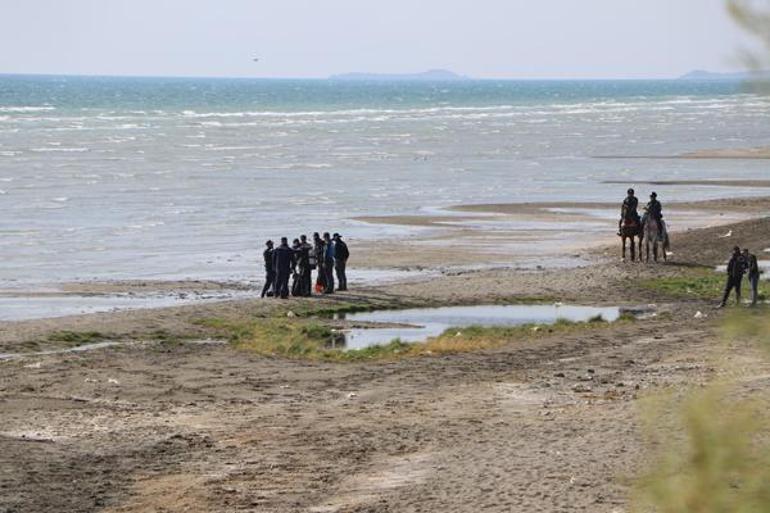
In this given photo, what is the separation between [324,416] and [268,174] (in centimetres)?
5131

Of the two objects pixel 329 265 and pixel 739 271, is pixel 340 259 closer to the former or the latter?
pixel 329 265

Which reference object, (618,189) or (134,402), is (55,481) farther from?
(618,189)

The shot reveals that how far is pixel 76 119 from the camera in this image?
433 ft

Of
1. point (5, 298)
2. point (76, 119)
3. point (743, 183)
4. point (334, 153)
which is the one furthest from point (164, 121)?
point (5, 298)

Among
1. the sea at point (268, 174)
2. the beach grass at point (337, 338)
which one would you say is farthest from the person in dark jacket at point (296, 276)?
the sea at point (268, 174)

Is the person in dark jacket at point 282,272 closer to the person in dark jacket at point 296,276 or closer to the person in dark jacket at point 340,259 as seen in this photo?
the person in dark jacket at point 296,276

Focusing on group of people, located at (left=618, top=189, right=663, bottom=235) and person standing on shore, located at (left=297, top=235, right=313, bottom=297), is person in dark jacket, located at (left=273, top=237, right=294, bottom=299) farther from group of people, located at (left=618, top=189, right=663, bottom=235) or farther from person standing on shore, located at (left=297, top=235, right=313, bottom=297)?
group of people, located at (left=618, top=189, right=663, bottom=235)

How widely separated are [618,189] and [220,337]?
3629cm

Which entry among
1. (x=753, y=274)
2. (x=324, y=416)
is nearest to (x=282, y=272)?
(x=753, y=274)

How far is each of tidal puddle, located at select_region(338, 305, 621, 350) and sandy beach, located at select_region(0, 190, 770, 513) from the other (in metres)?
0.86

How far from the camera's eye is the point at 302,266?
3050cm

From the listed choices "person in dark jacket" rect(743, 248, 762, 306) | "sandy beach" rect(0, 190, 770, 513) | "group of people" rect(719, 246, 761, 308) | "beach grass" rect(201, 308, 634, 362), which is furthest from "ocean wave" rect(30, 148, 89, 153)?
"group of people" rect(719, 246, 761, 308)

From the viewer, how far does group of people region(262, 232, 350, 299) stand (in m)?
30.1

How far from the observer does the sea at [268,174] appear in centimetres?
4138
